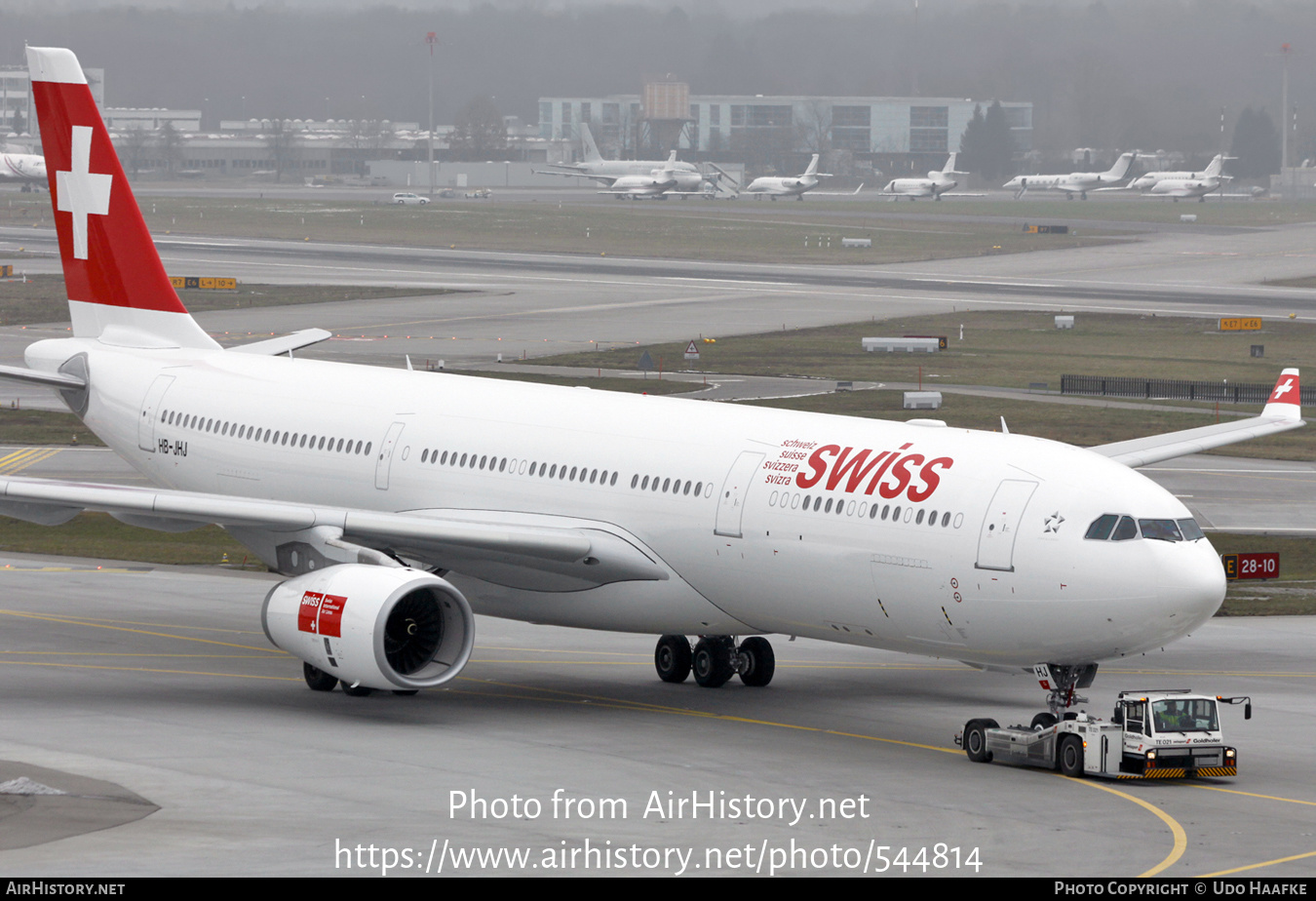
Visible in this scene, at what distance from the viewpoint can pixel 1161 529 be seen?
27.0 meters

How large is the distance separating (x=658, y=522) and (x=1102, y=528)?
308 inches

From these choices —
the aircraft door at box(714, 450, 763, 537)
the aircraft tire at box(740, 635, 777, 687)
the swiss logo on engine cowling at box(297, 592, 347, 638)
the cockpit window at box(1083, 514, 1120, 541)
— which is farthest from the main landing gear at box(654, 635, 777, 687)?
the cockpit window at box(1083, 514, 1120, 541)

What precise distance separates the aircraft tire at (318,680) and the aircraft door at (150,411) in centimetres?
1068

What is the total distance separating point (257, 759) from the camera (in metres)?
26.9

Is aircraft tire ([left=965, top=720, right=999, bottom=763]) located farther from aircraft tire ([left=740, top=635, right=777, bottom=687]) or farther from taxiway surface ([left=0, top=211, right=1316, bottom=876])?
aircraft tire ([left=740, top=635, right=777, bottom=687])

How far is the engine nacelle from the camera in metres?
29.8

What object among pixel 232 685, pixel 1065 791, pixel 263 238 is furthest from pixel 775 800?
pixel 263 238

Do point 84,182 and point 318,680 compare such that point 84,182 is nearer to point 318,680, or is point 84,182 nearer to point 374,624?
point 318,680

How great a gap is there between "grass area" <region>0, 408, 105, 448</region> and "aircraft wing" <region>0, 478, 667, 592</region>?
32247 millimetres

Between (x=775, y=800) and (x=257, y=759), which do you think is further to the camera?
(x=257, y=759)

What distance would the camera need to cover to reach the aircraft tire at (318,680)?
32406 mm

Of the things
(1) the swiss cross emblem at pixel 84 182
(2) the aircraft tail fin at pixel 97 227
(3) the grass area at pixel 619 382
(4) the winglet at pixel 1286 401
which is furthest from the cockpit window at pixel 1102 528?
(3) the grass area at pixel 619 382

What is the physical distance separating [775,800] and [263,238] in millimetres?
147298

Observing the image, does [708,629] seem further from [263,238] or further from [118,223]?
[263,238]
